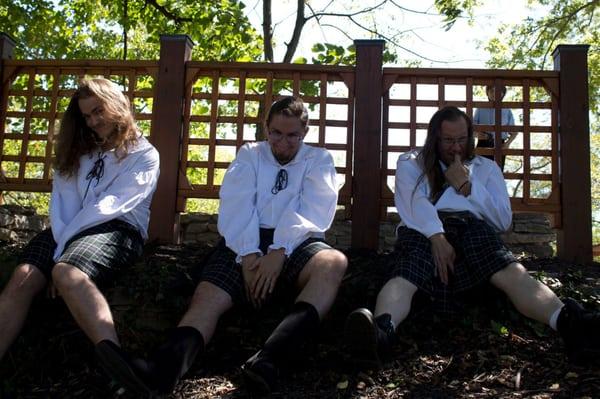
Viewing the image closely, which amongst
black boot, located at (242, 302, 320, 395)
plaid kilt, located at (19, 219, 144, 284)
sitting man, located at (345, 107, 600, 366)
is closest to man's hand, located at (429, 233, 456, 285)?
sitting man, located at (345, 107, 600, 366)

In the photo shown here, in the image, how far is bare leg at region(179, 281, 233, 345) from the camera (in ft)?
7.36

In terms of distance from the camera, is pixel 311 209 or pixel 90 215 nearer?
pixel 90 215

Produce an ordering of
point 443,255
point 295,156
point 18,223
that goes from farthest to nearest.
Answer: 1. point 18,223
2. point 295,156
3. point 443,255

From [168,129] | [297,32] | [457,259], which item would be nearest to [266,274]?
[457,259]

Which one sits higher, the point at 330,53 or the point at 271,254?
the point at 330,53

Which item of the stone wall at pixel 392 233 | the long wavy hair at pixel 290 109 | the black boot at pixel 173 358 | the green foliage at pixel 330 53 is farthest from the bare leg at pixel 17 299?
the green foliage at pixel 330 53

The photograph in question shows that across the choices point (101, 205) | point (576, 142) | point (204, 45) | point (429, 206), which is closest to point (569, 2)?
point (204, 45)

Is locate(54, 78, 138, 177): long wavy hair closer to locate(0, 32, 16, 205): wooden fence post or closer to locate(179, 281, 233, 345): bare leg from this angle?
locate(179, 281, 233, 345): bare leg

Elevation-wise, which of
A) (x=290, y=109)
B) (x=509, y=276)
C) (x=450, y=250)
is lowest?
(x=509, y=276)

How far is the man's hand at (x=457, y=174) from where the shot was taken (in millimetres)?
2846

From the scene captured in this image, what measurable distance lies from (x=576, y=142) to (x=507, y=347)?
7.14ft

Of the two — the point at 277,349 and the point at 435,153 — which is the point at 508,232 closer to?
the point at 435,153

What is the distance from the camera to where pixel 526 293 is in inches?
93.3

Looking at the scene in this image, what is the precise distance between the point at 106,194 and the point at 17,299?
0.64m
